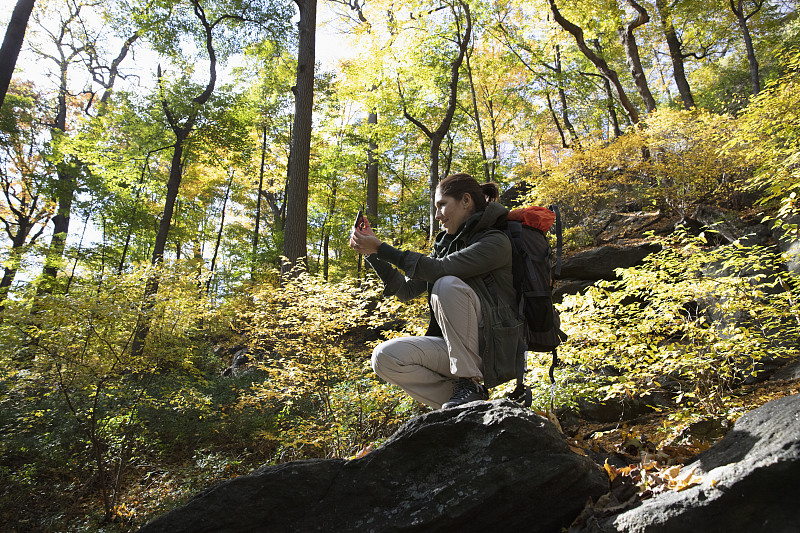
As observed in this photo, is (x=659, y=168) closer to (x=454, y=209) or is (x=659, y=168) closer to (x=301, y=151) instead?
(x=301, y=151)

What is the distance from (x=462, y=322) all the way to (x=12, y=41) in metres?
7.04

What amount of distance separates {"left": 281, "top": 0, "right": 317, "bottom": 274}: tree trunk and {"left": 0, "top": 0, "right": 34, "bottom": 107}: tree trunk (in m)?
4.12

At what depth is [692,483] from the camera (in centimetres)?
151

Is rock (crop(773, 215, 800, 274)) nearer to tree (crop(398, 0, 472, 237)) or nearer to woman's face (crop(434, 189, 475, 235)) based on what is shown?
woman's face (crop(434, 189, 475, 235))

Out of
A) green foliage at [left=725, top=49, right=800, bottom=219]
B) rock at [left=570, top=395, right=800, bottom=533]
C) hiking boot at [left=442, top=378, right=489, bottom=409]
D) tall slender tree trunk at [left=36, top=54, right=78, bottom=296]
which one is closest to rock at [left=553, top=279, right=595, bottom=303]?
green foliage at [left=725, top=49, right=800, bottom=219]

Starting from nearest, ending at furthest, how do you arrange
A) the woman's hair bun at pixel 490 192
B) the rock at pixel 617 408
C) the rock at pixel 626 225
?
the woman's hair bun at pixel 490 192 → the rock at pixel 617 408 → the rock at pixel 626 225

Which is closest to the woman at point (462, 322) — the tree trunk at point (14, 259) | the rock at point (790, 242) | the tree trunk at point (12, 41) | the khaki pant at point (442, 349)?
the khaki pant at point (442, 349)

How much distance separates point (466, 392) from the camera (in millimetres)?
2266

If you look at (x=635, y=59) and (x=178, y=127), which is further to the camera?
(x=178, y=127)

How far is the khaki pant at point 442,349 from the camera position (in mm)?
2227

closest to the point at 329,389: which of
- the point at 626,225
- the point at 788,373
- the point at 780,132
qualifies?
the point at 788,373

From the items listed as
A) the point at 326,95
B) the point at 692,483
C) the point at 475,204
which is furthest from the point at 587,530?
the point at 326,95

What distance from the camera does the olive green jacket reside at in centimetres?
225

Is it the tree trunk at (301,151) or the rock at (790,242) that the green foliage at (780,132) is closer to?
the rock at (790,242)
